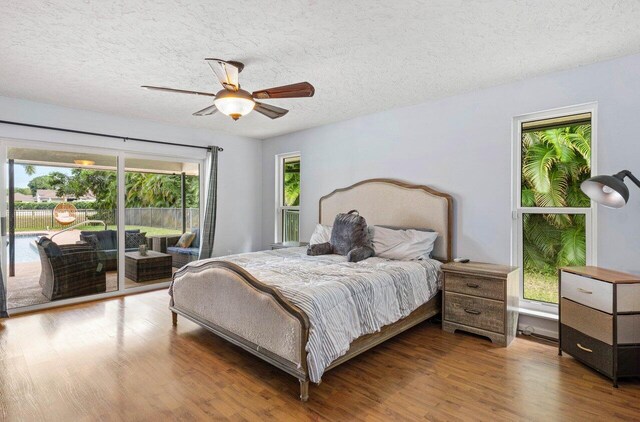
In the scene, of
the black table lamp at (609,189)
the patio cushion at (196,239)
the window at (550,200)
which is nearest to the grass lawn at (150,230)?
the patio cushion at (196,239)

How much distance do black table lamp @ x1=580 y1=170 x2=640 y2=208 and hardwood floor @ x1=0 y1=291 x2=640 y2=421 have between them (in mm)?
1277

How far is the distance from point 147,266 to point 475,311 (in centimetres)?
438

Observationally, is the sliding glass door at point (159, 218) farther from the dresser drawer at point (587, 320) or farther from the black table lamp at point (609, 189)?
the black table lamp at point (609, 189)

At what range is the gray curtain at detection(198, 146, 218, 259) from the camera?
529cm

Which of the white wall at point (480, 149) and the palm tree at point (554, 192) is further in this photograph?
the palm tree at point (554, 192)

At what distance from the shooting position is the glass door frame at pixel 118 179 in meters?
3.79

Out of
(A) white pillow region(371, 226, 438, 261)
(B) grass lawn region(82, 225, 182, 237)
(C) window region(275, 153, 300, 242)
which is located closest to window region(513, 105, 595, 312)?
(A) white pillow region(371, 226, 438, 261)

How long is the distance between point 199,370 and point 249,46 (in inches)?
98.5

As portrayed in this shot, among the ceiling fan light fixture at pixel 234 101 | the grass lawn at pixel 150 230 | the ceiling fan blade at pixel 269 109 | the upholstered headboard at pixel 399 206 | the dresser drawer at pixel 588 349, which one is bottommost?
the dresser drawer at pixel 588 349

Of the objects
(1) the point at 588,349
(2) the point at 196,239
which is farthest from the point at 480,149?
(2) the point at 196,239

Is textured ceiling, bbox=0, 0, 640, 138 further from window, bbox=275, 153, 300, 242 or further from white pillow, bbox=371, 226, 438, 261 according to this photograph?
window, bbox=275, 153, 300, 242

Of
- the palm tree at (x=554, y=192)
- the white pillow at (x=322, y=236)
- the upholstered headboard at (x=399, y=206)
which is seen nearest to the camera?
the palm tree at (x=554, y=192)

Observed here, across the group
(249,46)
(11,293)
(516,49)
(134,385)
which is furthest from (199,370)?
(516,49)

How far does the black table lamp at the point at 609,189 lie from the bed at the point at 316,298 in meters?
1.35
